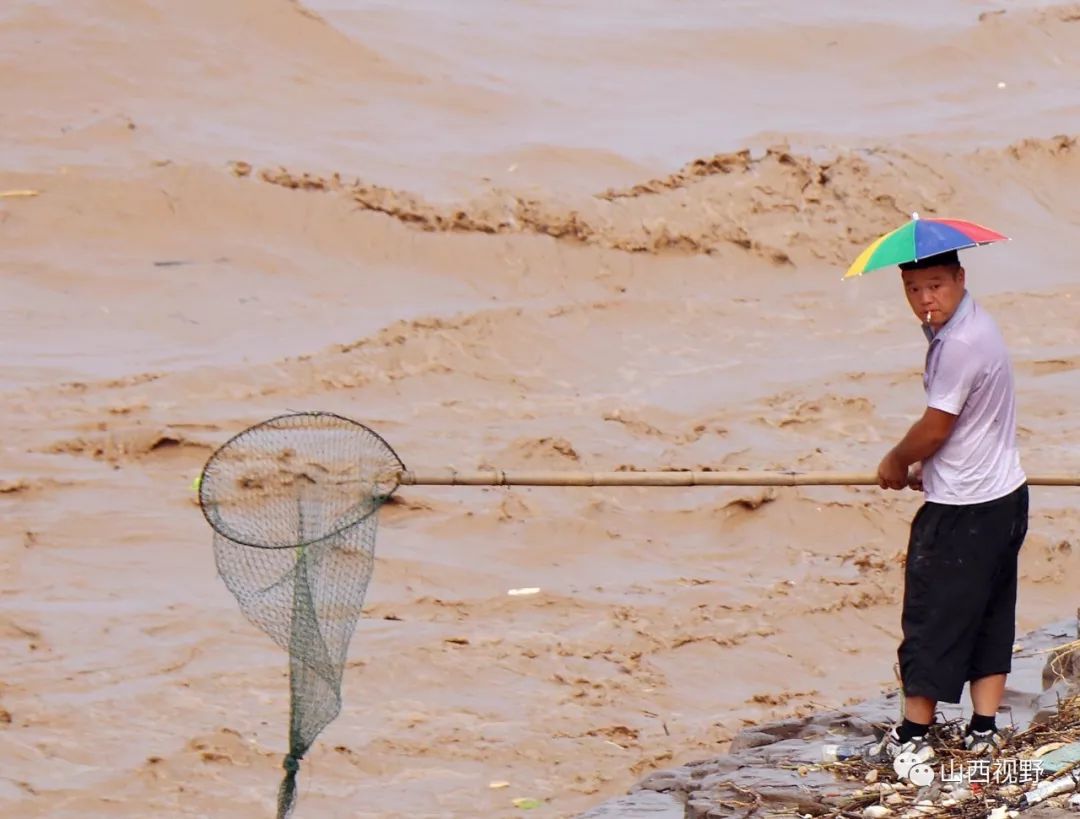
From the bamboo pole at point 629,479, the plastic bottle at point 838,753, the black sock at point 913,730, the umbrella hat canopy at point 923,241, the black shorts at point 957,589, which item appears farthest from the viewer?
the plastic bottle at point 838,753

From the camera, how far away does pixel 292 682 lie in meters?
5.11

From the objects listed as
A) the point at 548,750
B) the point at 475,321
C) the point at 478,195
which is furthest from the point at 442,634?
the point at 478,195

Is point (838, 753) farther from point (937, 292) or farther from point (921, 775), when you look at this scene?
point (937, 292)

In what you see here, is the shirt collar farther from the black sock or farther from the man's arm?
the black sock

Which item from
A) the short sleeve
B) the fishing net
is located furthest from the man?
the fishing net

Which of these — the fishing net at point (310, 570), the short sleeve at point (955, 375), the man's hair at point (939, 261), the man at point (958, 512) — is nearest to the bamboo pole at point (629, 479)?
the fishing net at point (310, 570)

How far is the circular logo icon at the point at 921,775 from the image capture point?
458 cm

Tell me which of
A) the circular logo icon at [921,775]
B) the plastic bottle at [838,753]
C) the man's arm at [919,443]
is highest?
the man's arm at [919,443]

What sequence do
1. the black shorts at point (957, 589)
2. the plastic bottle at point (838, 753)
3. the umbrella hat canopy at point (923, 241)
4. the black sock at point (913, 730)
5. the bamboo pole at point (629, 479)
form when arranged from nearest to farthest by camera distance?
the umbrella hat canopy at point (923, 241)
the black shorts at point (957, 589)
the black sock at point (913, 730)
the bamboo pole at point (629, 479)
the plastic bottle at point (838, 753)

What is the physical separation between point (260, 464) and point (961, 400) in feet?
12.3

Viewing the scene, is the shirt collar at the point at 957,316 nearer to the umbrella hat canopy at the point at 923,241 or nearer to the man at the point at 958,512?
the man at the point at 958,512

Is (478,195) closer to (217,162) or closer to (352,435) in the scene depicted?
(217,162)

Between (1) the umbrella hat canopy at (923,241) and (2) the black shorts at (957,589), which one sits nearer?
(1) the umbrella hat canopy at (923,241)

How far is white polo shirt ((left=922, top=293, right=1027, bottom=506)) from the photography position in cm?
446
